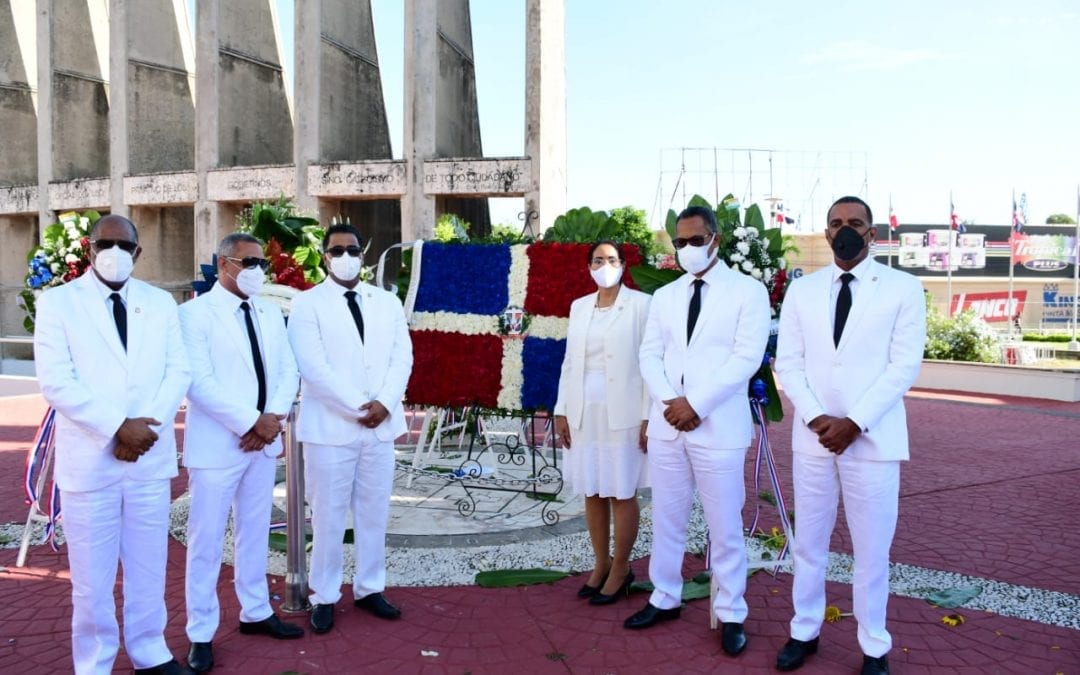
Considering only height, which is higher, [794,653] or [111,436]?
[111,436]

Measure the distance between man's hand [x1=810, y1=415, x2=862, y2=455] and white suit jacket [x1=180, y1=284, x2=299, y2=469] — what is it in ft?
9.17

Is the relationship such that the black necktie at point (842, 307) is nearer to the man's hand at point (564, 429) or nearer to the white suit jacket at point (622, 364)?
the white suit jacket at point (622, 364)

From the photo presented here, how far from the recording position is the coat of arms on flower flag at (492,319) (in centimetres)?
641

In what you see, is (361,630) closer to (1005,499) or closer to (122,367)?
(122,367)

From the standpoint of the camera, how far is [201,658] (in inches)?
151

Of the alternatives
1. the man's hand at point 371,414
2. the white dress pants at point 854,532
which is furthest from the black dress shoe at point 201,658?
the white dress pants at point 854,532

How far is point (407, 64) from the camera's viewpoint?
65.0 ft

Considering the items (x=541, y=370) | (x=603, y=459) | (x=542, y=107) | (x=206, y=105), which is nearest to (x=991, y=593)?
(x=603, y=459)

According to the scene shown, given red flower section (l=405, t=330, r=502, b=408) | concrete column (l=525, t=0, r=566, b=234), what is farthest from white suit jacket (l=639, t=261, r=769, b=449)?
concrete column (l=525, t=0, r=566, b=234)

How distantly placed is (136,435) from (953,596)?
477 cm

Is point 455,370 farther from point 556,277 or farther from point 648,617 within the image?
point 648,617

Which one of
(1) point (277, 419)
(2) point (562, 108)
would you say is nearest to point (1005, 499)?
(1) point (277, 419)

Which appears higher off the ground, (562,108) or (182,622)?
(562,108)

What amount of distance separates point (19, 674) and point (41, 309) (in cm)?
182
